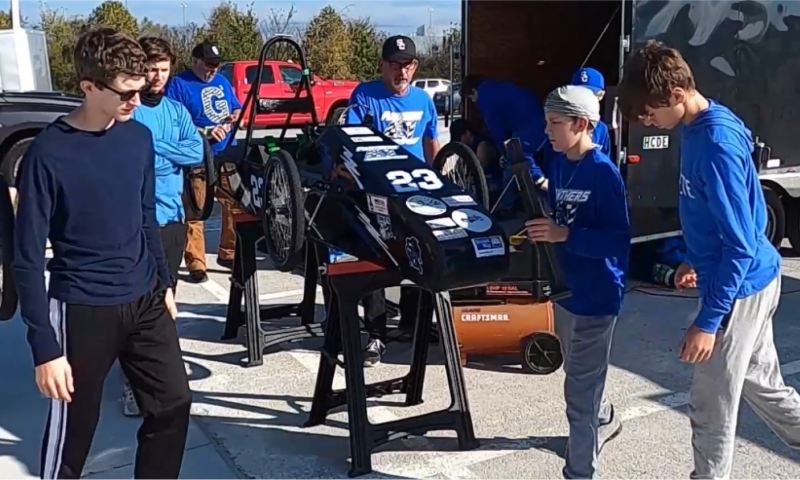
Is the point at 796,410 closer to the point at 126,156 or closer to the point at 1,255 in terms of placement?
the point at 126,156

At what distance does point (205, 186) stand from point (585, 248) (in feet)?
7.24

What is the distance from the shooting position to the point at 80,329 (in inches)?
106

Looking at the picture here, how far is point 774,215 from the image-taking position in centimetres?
740

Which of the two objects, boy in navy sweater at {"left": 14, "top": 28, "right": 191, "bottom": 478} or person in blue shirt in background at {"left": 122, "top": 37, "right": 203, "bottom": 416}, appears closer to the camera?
boy in navy sweater at {"left": 14, "top": 28, "right": 191, "bottom": 478}

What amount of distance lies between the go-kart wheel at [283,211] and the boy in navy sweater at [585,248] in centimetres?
122

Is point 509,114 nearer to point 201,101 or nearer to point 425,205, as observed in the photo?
point 201,101

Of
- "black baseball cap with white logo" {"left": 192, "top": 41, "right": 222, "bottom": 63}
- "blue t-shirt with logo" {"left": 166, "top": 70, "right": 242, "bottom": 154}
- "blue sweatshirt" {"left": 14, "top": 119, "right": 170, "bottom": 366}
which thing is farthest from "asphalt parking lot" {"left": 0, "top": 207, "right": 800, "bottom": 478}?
"black baseball cap with white logo" {"left": 192, "top": 41, "right": 222, "bottom": 63}

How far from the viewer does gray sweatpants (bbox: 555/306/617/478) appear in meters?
3.15

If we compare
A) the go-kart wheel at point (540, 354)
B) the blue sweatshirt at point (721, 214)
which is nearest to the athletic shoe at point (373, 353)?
the go-kart wheel at point (540, 354)

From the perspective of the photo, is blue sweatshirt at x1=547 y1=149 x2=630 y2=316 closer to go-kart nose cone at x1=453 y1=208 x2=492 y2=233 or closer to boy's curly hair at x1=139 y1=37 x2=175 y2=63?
go-kart nose cone at x1=453 y1=208 x2=492 y2=233

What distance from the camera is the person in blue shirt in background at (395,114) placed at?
5.09 metres

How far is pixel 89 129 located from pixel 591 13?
21.3ft

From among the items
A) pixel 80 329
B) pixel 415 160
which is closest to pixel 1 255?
pixel 80 329

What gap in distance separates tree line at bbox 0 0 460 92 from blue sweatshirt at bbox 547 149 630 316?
68.0ft
